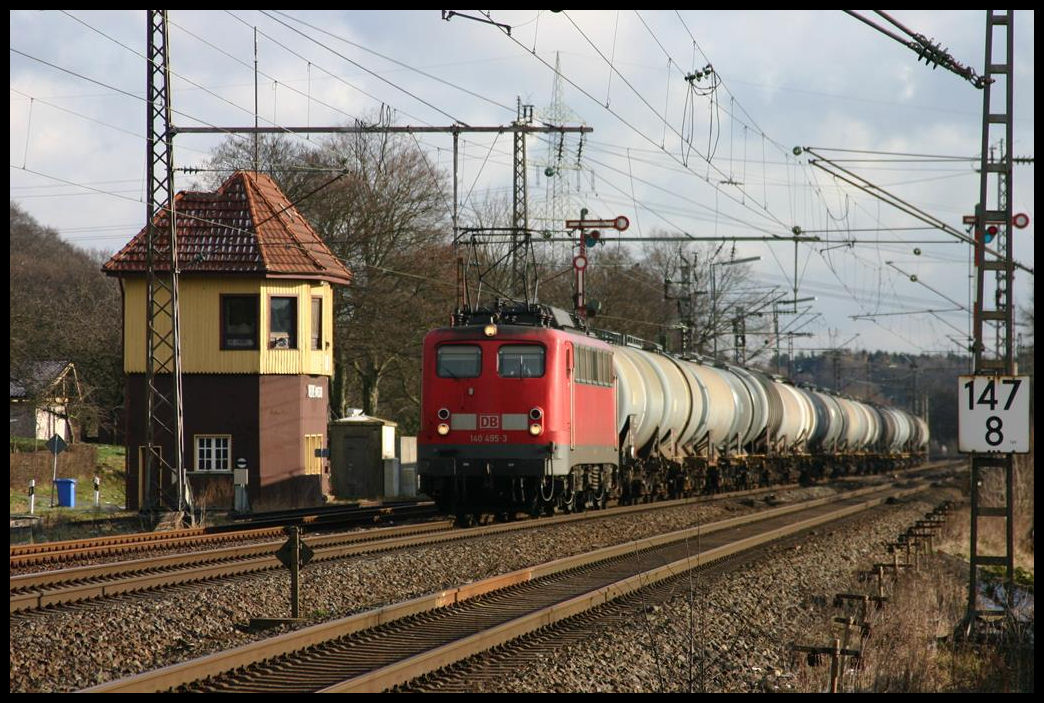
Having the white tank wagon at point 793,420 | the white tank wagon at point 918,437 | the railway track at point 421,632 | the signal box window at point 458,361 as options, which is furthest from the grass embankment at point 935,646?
the white tank wagon at point 918,437

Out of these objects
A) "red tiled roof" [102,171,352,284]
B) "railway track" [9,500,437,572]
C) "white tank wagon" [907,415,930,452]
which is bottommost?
"white tank wagon" [907,415,930,452]

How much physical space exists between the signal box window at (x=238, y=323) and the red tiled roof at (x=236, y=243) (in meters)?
0.87

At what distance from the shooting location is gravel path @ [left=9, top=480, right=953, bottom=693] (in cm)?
913

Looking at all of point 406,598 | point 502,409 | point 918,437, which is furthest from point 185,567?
point 918,437

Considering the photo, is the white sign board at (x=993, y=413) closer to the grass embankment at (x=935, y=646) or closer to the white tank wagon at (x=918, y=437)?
the grass embankment at (x=935, y=646)

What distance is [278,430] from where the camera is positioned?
105 feet

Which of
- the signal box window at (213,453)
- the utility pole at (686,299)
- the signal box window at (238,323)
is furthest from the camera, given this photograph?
the utility pole at (686,299)

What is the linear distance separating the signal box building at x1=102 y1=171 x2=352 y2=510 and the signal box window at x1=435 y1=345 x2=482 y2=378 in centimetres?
1200

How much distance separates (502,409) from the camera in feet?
67.1

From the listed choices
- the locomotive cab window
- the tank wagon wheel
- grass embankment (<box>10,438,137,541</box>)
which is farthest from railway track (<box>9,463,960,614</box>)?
grass embankment (<box>10,438,137,541</box>)

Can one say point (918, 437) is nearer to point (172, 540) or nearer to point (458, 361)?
A: point (458, 361)

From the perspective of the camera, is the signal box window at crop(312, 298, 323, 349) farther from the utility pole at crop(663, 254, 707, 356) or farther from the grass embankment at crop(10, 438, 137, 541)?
the utility pole at crop(663, 254, 707, 356)

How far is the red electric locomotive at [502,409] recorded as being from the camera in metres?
20.3
